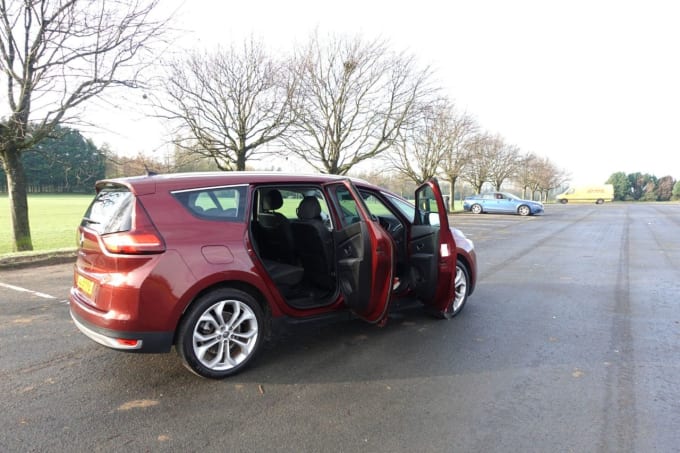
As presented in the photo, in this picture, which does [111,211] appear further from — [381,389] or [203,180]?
[381,389]

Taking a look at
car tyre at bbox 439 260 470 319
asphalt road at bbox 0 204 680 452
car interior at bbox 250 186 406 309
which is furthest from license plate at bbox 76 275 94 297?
car tyre at bbox 439 260 470 319

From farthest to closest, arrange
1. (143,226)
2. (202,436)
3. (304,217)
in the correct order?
(304,217)
(143,226)
(202,436)

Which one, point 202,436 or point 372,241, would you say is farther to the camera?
point 372,241

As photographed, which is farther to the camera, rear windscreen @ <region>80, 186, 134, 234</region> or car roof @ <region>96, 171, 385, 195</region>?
car roof @ <region>96, 171, 385, 195</region>

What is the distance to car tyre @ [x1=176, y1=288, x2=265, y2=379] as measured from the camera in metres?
3.07

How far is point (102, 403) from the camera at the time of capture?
9.25ft

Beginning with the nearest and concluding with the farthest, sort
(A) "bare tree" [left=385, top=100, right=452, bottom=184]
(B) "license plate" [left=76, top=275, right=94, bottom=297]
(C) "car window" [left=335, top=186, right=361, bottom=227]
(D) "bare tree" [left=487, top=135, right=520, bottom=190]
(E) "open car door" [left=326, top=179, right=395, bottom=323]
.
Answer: (B) "license plate" [left=76, top=275, right=94, bottom=297] < (E) "open car door" [left=326, top=179, right=395, bottom=323] < (C) "car window" [left=335, top=186, right=361, bottom=227] < (A) "bare tree" [left=385, top=100, right=452, bottom=184] < (D) "bare tree" [left=487, top=135, right=520, bottom=190]

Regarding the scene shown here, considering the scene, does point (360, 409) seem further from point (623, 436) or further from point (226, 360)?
point (623, 436)

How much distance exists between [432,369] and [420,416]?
28.9 inches

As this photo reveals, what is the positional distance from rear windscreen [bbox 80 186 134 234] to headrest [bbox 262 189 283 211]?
1.61 metres

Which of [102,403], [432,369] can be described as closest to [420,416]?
[432,369]

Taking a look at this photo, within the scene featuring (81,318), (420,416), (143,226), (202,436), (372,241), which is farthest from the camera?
(372,241)

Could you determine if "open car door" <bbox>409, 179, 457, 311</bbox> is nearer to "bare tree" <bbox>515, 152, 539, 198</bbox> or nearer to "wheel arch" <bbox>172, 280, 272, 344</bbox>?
"wheel arch" <bbox>172, 280, 272, 344</bbox>

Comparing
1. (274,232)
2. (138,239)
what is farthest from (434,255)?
(138,239)
